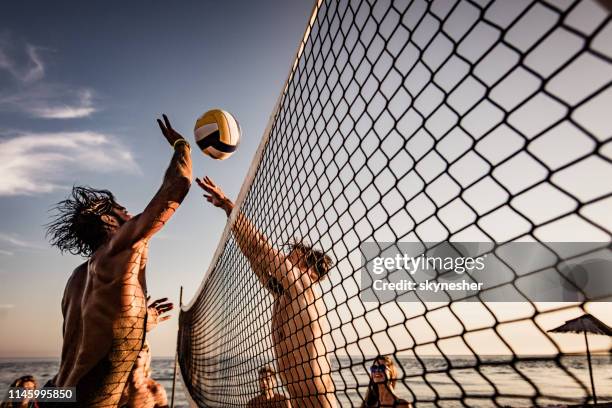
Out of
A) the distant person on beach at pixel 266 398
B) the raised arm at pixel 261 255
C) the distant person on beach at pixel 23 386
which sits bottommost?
the distant person on beach at pixel 23 386

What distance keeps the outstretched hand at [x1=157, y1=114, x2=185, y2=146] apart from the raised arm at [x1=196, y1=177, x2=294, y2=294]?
518 mm

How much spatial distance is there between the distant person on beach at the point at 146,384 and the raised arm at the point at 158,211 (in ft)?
7.43

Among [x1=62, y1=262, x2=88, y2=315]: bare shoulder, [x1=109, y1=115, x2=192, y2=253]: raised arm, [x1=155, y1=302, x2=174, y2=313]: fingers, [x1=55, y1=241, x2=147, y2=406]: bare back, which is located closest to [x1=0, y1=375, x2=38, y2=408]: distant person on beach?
[x1=155, y1=302, x2=174, y2=313]: fingers

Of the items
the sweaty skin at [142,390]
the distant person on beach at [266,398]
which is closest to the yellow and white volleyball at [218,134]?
the distant person on beach at [266,398]

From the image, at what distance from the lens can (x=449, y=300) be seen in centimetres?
161

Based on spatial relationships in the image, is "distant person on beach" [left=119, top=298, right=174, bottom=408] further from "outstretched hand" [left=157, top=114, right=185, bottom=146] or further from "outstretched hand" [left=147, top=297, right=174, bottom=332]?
"outstretched hand" [left=157, top=114, right=185, bottom=146]

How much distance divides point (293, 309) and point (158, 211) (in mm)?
1459

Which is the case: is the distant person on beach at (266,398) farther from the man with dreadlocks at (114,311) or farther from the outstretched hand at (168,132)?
the outstretched hand at (168,132)

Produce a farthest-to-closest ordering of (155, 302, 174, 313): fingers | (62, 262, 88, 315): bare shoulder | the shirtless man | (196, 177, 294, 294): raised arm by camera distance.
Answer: (155, 302, 174, 313): fingers < (62, 262, 88, 315): bare shoulder < (196, 177, 294, 294): raised arm < the shirtless man

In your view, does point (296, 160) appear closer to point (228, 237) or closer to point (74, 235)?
point (228, 237)

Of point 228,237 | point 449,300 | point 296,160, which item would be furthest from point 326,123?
point 228,237

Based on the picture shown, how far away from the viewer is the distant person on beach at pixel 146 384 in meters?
5.43

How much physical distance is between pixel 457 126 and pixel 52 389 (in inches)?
157

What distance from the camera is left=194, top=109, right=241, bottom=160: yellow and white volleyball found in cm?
459
